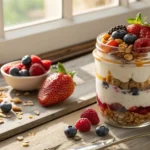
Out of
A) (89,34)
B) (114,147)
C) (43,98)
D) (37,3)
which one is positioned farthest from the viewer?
(37,3)

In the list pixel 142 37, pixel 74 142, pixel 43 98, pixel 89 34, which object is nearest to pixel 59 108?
pixel 43 98

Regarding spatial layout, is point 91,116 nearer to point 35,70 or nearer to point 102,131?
point 102,131

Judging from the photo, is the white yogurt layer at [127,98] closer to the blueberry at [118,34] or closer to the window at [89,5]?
the blueberry at [118,34]

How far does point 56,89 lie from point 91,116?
0.11 m

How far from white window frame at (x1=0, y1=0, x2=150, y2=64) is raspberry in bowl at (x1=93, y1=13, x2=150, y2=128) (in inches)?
14.3

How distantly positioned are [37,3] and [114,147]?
77 cm

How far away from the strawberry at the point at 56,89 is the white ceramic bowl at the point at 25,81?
0.15 feet

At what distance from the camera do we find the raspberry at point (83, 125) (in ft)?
3.12

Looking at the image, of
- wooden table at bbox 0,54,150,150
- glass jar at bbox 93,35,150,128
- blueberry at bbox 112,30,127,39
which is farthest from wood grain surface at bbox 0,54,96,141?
blueberry at bbox 112,30,127,39

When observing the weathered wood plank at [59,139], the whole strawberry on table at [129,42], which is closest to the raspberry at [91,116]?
the weathered wood plank at [59,139]

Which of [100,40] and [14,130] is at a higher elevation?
[100,40]

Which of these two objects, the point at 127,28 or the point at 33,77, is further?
the point at 33,77

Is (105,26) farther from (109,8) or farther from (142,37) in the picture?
(142,37)

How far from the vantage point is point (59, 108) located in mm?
1041
